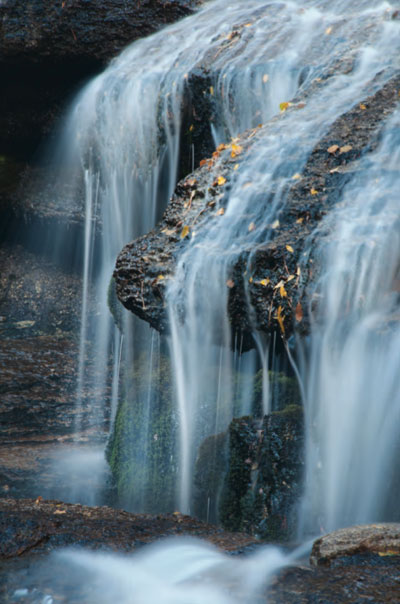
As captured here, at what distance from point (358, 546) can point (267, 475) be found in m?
1.24

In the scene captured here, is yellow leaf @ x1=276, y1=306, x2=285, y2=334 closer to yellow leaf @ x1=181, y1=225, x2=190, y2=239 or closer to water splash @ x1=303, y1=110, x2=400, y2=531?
water splash @ x1=303, y1=110, x2=400, y2=531

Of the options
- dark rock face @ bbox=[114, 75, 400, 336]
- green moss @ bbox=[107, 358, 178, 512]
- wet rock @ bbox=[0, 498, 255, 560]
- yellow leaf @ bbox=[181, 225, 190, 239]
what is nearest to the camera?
wet rock @ bbox=[0, 498, 255, 560]

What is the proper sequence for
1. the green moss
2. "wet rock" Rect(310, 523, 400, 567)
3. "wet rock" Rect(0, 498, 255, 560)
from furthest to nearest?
the green moss < "wet rock" Rect(0, 498, 255, 560) < "wet rock" Rect(310, 523, 400, 567)

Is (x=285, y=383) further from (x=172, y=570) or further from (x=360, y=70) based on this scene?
(x=360, y=70)

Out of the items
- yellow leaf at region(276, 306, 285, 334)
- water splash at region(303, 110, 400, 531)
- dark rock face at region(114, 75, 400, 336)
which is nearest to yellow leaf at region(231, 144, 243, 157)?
dark rock face at region(114, 75, 400, 336)

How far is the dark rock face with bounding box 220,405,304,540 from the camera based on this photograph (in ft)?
12.2

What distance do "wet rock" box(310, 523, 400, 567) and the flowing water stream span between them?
0.33 metres

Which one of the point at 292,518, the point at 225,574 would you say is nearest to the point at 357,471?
the point at 292,518

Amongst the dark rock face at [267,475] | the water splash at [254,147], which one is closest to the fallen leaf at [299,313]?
the water splash at [254,147]

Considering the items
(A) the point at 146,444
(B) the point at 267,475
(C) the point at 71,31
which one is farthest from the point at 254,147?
(C) the point at 71,31

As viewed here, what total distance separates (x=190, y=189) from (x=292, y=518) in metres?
2.61

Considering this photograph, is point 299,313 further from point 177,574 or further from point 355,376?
point 177,574

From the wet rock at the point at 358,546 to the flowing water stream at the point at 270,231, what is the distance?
329 millimetres

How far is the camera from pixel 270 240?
3869 millimetres
